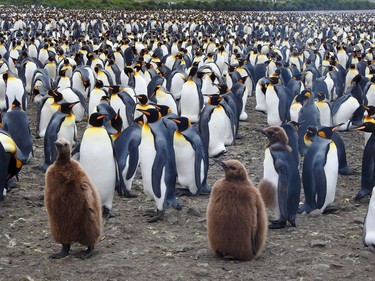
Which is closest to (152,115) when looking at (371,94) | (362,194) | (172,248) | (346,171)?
(172,248)

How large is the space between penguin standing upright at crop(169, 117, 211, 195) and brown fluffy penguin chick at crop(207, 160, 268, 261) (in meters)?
1.69

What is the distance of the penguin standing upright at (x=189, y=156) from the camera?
234 inches

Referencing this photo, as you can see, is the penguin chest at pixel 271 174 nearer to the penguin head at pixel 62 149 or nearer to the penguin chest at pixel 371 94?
the penguin head at pixel 62 149

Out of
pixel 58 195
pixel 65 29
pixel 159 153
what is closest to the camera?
pixel 58 195

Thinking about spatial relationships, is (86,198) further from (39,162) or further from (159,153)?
(39,162)

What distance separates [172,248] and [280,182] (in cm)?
107

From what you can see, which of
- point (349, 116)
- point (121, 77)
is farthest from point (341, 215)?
point (121, 77)

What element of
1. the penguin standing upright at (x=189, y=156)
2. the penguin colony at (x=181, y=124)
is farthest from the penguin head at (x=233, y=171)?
the penguin standing upright at (x=189, y=156)

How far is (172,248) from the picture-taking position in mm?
4672

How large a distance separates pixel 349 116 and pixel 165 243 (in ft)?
18.3

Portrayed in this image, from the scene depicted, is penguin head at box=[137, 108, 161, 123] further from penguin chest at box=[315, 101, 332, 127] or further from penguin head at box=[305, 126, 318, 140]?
penguin chest at box=[315, 101, 332, 127]

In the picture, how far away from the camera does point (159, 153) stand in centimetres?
536

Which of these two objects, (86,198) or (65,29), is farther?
(65,29)

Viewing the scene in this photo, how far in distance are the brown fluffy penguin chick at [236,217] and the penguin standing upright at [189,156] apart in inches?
66.6
